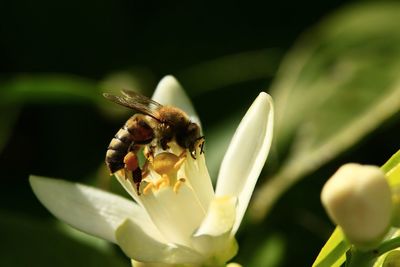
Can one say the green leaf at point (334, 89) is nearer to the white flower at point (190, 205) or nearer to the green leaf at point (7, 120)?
the white flower at point (190, 205)

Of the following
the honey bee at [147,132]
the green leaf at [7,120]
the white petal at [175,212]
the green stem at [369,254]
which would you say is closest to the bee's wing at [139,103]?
the honey bee at [147,132]

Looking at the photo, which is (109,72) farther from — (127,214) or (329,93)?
(127,214)

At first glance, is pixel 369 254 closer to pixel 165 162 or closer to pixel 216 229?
pixel 216 229

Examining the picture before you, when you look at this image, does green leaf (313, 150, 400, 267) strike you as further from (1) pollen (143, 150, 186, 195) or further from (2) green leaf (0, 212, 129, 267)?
(2) green leaf (0, 212, 129, 267)

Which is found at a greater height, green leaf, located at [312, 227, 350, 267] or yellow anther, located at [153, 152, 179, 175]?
yellow anther, located at [153, 152, 179, 175]

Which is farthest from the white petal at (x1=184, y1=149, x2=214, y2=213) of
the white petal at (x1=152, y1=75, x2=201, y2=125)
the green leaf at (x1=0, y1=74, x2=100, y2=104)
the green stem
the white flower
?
the green leaf at (x1=0, y1=74, x2=100, y2=104)

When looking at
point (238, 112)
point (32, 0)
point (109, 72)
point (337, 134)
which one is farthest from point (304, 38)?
point (32, 0)

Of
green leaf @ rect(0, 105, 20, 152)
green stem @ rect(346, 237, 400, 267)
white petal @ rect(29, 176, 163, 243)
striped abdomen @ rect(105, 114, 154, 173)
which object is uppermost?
striped abdomen @ rect(105, 114, 154, 173)
